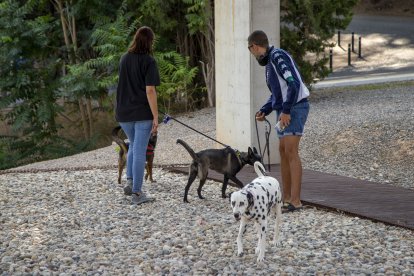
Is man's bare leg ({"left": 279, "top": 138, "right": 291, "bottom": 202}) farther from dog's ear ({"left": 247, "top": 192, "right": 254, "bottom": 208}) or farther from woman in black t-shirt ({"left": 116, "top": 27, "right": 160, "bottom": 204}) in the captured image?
dog's ear ({"left": 247, "top": 192, "right": 254, "bottom": 208})

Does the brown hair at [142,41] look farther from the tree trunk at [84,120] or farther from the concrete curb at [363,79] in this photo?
the concrete curb at [363,79]

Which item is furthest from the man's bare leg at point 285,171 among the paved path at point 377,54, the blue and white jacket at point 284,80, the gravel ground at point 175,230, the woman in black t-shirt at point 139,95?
the paved path at point 377,54

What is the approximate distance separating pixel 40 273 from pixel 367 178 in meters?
5.70

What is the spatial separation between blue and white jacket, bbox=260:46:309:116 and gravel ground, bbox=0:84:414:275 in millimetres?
A: 1225

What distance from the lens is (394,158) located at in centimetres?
1255

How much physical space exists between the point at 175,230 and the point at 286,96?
174cm

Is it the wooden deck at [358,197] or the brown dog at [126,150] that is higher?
the brown dog at [126,150]

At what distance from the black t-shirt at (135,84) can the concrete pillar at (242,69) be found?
308 cm

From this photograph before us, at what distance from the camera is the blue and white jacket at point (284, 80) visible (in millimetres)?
8289

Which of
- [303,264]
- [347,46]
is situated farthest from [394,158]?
[347,46]

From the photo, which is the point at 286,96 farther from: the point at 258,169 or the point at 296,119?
the point at 258,169

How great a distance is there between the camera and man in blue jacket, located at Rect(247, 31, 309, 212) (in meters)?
8.32

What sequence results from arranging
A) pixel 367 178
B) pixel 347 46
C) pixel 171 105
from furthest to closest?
pixel 347 46 → pixel 171 105 → pixel 367 178

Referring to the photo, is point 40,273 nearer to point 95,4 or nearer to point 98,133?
point 98,133
